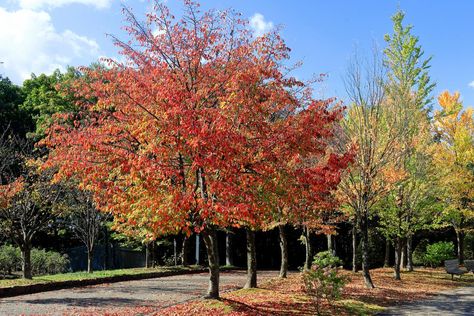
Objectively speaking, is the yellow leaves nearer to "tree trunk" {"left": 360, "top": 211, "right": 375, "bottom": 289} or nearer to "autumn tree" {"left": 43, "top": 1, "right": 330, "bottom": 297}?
"tree trunk" {"left": 360, "top": 211, "right": 375, "bottom": 289}

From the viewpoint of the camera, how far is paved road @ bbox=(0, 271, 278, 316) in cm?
1255

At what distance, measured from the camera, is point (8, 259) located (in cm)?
2248

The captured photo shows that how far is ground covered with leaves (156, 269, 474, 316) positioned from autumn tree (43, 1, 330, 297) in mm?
2398

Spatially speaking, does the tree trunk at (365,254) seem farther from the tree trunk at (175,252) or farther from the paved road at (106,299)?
the tree trunk at (175,252)

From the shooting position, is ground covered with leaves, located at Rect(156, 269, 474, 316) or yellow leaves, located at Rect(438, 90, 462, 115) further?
yellow leaves, located at Rect(438, 90, 462, 115)

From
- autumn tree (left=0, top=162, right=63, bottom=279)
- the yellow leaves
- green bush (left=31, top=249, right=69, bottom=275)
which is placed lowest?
green bush (left=31, top=249, right=69, bottom=275)

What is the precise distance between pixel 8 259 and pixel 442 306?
19742mm

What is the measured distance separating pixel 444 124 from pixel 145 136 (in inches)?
983

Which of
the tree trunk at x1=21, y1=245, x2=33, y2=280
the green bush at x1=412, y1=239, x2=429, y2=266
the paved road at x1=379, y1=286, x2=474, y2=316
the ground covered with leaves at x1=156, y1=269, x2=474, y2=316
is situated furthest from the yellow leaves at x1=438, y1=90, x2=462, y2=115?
the tree trunk at x1=21, y1=245, x2=33, y2=280

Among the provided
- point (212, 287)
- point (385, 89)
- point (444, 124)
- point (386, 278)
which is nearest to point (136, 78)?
point (212, 287)

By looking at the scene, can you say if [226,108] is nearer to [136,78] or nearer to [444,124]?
[136,78]

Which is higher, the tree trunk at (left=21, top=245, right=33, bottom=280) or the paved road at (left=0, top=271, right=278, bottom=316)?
the tree trunk at (left=21, top=245, right=33, bottom=280)

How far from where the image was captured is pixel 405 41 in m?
28.5

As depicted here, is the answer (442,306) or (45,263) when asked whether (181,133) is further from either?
(45,263)
